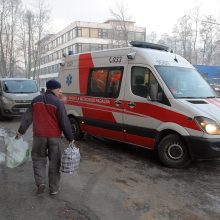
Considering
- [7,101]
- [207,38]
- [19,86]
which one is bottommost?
[7,101]

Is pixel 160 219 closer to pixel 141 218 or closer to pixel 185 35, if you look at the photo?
pixel 141 218

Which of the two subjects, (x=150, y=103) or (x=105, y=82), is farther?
(x=105, y=82)

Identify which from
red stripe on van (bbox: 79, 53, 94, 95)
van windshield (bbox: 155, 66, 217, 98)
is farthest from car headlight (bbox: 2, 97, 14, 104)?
van windshield (bbox: 155, 66, 217, 98)

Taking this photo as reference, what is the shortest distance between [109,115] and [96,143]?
1.46m

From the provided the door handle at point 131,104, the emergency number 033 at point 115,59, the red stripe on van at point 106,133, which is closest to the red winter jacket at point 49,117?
the door handle at point 131,104

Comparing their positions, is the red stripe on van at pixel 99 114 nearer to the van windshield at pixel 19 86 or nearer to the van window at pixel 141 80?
the van window at pixel 141 80

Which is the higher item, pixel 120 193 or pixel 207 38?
pixel 207 38

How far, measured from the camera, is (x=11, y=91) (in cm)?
1388

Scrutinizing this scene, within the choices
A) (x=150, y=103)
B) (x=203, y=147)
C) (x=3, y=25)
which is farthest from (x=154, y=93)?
(x=3, y=25)

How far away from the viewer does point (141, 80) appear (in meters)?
7.09

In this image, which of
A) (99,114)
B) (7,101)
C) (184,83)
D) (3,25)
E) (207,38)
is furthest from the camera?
(207,38)

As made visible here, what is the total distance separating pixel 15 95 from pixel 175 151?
28.7ft

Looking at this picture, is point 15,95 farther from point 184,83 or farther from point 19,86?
point 184,83

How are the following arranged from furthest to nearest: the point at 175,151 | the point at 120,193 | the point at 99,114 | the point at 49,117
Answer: the point at 99,114 → the point at 175,151 → the point at 120,193 → the point at 49,117
